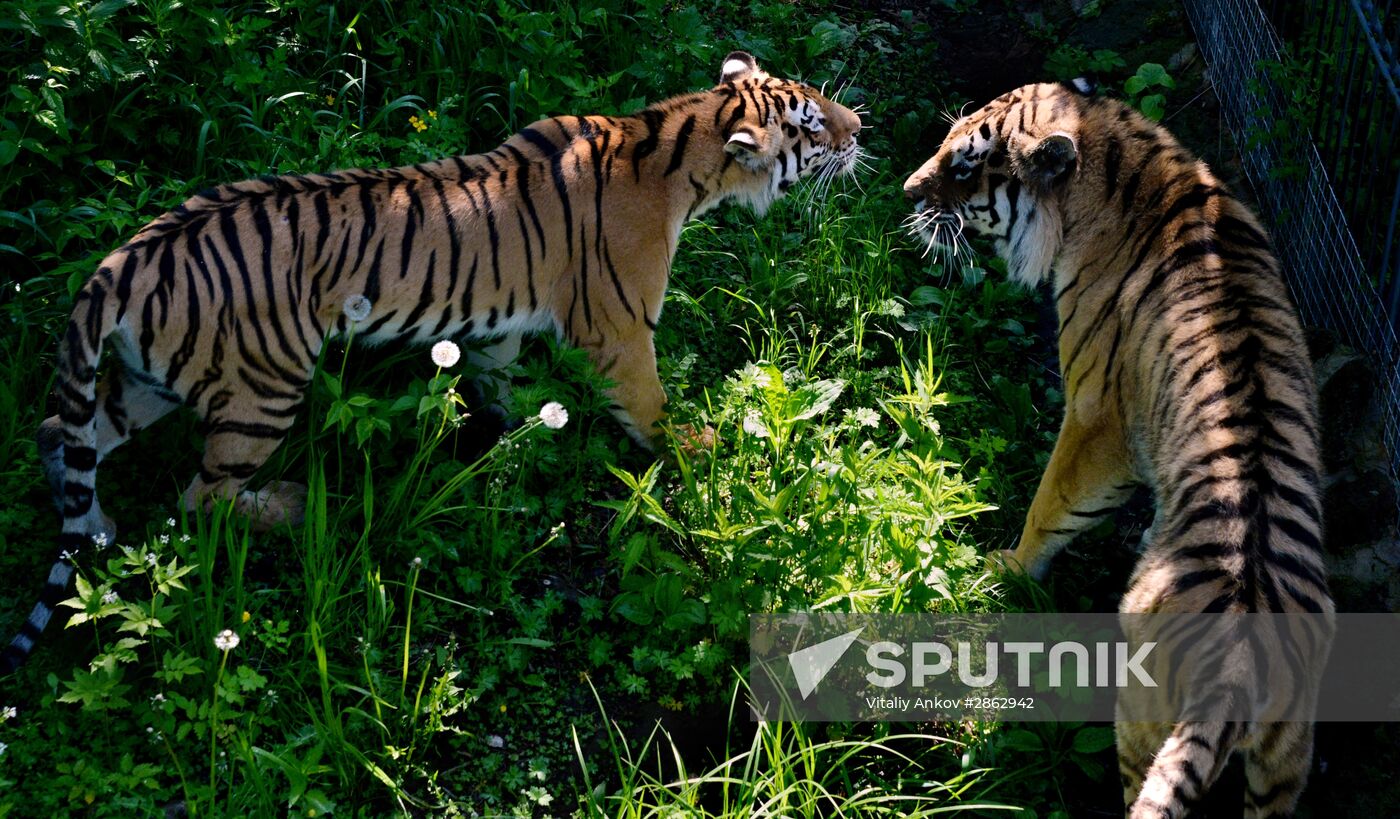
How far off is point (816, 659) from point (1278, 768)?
1.23 m

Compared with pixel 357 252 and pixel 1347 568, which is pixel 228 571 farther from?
pixel 1347 568

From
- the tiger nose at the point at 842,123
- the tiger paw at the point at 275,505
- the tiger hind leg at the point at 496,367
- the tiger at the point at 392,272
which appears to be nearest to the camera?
the tiger at the point at 392,272

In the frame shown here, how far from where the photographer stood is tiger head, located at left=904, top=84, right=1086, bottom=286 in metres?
4.27

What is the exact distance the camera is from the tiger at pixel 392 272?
3.73 metres

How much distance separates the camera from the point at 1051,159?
13.8 ft

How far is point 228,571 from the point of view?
3869 mm

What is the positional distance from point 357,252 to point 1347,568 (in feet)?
10.1

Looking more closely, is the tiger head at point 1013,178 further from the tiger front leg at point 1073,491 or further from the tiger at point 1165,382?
the tiger front leg at point 1073,491

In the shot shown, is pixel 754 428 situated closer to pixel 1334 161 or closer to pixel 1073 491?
pixel 1073 491

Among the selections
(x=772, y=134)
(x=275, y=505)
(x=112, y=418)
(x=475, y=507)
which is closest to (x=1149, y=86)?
(x=772, y=134)

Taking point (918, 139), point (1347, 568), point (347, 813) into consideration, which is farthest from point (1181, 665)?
point (918, 139)

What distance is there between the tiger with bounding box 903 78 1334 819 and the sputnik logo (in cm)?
66

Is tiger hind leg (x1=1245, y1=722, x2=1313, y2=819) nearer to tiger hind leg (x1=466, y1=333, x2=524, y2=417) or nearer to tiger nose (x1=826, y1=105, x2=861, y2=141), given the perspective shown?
tiger hind leg (x1=466, y1=333, x2=524, y2=417)

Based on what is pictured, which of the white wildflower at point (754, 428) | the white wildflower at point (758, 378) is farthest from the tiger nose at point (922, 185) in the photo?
the white wildflower at point (754, 428)
